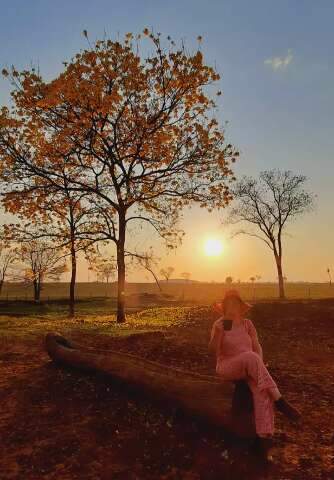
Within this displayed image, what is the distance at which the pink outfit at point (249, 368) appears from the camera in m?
6.34

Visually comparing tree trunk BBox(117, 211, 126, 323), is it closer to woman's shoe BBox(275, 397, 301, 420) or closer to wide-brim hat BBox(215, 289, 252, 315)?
wide-brim hat BBox(215, 289, 252, 315)

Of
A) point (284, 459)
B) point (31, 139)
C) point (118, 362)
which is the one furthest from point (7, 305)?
point (284, 459)

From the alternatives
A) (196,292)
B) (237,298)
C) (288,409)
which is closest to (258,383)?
(288,409)

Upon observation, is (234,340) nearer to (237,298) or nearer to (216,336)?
(216,336)

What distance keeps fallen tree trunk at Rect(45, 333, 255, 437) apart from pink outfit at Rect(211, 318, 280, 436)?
0.88ft

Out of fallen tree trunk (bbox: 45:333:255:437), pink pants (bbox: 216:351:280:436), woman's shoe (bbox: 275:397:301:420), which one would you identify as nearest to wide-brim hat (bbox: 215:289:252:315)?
pink pants (bbox: 216:351:280:436)

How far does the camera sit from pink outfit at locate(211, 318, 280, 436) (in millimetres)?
6341

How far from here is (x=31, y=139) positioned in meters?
22.4

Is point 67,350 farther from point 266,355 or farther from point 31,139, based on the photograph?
point 31,139

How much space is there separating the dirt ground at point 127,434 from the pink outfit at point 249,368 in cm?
→ 71

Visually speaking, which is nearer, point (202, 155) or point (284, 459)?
point (284, 459)

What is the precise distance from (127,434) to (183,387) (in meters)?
1.29

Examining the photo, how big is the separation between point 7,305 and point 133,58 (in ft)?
135

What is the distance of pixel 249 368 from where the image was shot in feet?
21.3
